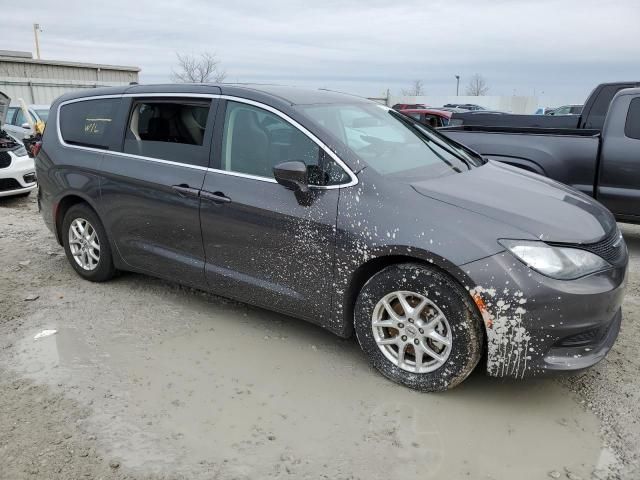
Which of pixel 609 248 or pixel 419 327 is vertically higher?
pixel 609 248

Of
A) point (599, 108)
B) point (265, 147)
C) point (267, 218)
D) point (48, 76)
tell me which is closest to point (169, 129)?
point (265, 147)

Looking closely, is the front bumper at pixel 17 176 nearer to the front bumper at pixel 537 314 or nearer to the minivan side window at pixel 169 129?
the minivan side window at pixel 169 129

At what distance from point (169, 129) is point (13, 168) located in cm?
588

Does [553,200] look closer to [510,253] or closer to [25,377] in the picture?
[510,253]

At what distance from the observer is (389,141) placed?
3.79 m

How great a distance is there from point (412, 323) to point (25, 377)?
2392 mm

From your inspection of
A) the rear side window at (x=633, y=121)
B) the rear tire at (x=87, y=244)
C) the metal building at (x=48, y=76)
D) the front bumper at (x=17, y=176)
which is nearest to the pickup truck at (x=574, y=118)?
the rear side window at (x=633, y=121)

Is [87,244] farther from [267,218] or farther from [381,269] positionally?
[381,269]

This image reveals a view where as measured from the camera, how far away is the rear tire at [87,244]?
4633mm

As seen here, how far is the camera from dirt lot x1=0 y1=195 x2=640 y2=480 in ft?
8.55

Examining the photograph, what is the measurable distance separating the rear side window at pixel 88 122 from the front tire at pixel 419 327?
8.86 ft

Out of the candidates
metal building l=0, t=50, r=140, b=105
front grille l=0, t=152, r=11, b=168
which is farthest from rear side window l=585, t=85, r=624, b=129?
metal building l=0, t=50, r=140, b=105

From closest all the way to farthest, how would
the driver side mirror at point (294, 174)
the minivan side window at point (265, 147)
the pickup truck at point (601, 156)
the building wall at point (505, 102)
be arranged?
the driver side mirror at point (294, 174), the minivan side window at point (265, 147), the pickup truck at point (601, 156), the building wall at point (505, 102)

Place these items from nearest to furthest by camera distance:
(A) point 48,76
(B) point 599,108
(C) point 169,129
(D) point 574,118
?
(C) point 169,129
(B) point 599,108
(D) point 574,118
(A) point 48,76
